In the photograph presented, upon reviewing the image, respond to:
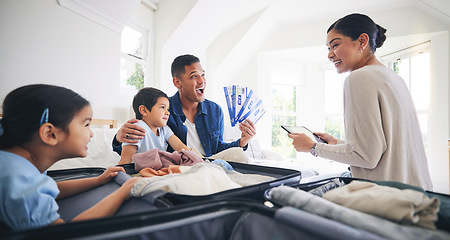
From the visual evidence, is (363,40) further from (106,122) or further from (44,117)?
(106,122)

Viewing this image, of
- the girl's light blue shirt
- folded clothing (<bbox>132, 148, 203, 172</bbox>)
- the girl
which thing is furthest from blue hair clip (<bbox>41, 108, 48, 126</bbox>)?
folded clothing (<bbox>132, 148, 203, 172</bbox>)

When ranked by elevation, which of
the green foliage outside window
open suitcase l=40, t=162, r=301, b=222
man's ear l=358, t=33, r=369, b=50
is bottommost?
open suitcase l=40, t=162, r=301, b=222

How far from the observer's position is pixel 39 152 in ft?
2.11

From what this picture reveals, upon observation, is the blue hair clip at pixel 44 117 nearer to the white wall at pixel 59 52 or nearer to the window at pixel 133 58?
the white wall at pixel 59 52

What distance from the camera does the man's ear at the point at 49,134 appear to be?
24.4 inches

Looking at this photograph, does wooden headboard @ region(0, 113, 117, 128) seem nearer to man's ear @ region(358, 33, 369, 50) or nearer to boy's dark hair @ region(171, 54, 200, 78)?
boy's dark hair @ region(171, 54, 200, 78)

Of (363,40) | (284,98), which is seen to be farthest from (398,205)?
(284,98)

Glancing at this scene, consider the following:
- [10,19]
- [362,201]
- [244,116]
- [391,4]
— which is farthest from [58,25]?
[391,4]

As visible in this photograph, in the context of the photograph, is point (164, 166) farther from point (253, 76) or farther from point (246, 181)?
point (253, 76)

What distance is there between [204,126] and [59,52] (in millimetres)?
1442

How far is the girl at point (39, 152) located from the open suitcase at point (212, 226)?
228 mm

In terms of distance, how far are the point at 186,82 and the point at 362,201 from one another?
1.31m

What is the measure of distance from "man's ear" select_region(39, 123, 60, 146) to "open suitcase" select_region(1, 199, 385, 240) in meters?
0.40

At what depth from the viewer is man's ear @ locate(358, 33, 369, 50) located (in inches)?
41.7
